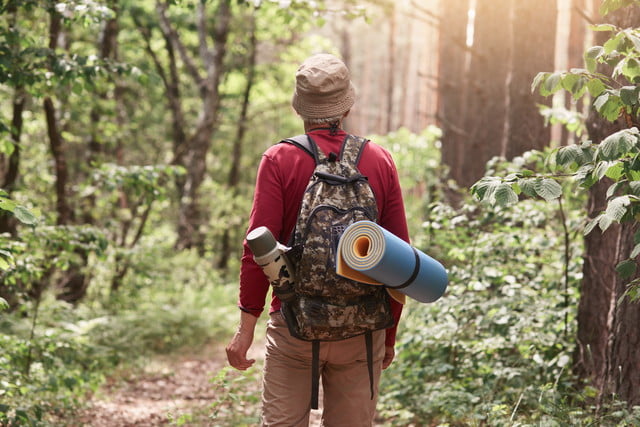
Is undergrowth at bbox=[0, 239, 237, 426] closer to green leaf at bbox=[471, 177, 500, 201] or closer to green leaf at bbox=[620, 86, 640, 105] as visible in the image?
green leaf at bbox=[471, 177, 500, 201]

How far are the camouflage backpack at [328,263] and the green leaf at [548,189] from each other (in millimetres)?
665

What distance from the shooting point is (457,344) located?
203 inches

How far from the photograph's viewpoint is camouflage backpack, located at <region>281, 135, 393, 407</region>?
8.75ft

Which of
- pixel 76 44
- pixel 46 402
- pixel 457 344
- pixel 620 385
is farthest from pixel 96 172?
pixel 76 44

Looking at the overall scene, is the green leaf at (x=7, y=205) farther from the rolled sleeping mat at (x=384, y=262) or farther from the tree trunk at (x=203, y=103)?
the tree trunk at (x=203, y=103)

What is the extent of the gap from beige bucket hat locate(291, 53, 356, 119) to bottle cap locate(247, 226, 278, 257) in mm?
572

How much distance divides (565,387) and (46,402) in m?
3.93

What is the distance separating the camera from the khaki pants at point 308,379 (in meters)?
2.83

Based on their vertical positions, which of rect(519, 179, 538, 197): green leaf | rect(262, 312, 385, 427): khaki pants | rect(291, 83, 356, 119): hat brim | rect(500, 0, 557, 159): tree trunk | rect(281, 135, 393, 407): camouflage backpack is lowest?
rect(262, 312, 385, 427): khaki pants

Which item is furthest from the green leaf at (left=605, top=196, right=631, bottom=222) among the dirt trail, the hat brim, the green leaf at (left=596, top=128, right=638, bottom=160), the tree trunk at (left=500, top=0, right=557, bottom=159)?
the tree trunk at (left=500, top=0, right=557, bottom=159)

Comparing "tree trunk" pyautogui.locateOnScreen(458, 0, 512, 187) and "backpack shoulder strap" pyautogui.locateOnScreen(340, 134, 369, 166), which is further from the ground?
"tree trunk" pyautogui.locateOnScreen(458, 0, 512, 187)

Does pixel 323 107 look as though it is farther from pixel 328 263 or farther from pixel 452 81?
pixel 452 81

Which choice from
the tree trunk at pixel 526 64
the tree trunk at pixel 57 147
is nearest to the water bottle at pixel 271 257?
the tree trunk at pixel 57 147

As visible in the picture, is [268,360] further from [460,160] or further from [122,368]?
[460,160]
